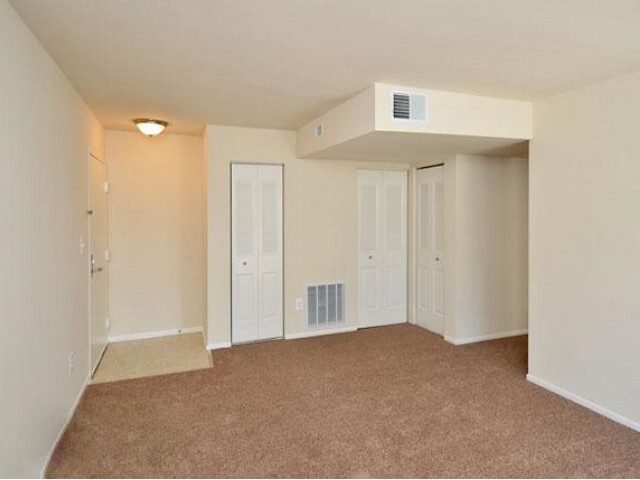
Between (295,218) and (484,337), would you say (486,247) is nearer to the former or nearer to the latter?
(484,337)

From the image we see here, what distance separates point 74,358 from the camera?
9.96 ft

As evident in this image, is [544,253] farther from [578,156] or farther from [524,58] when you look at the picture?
[524,58]

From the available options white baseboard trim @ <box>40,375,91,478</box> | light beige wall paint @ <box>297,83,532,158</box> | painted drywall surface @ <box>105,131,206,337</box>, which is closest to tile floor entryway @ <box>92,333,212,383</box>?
white baseboard trim @ <box>40,375,91,478</box>

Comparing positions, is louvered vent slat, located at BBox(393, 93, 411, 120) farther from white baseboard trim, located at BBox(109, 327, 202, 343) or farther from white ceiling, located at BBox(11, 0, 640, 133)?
white baseboard trim, located at BBox(109, 327, 202, 343)

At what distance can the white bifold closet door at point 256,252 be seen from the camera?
450 centimetres

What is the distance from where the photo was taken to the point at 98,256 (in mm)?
3975

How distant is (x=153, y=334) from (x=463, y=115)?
13.2ft

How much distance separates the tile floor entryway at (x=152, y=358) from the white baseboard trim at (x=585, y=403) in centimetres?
287

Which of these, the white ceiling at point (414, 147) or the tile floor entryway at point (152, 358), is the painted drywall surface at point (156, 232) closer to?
the tile floor entryway at point (152, 358)

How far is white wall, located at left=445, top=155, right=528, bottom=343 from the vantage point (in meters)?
4.42

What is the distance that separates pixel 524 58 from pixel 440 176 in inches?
91.5

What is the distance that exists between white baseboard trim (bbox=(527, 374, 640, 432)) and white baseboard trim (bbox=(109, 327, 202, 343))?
3654 millimetres

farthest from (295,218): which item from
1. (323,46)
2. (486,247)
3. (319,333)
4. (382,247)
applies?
(323,46)

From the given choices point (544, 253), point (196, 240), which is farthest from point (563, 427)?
point (196, 240)
